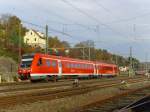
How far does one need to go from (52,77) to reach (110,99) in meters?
22.3

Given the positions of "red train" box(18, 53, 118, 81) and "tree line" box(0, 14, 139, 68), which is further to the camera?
"tree line" box(0, 14, 139, 68)

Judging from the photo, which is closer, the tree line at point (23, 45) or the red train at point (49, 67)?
the red train at point (49, 67)

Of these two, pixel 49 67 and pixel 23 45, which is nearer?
pixel 49 67

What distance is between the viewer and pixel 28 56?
127 feet

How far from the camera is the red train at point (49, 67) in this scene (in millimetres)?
37656

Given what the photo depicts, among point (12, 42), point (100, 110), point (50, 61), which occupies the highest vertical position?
point (12, 42)

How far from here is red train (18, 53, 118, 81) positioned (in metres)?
37.7

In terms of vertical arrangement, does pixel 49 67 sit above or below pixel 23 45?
below

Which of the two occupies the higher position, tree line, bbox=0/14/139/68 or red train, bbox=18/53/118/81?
tree line, bbox=0/14/139/68

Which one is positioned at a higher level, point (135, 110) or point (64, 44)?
point (64, 44)

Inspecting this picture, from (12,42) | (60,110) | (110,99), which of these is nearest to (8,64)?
(12,42)

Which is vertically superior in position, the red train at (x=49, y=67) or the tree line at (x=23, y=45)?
the tree line at (x=23, y=45)

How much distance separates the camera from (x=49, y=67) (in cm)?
3956

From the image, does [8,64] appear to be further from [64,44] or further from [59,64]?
[64,44]
